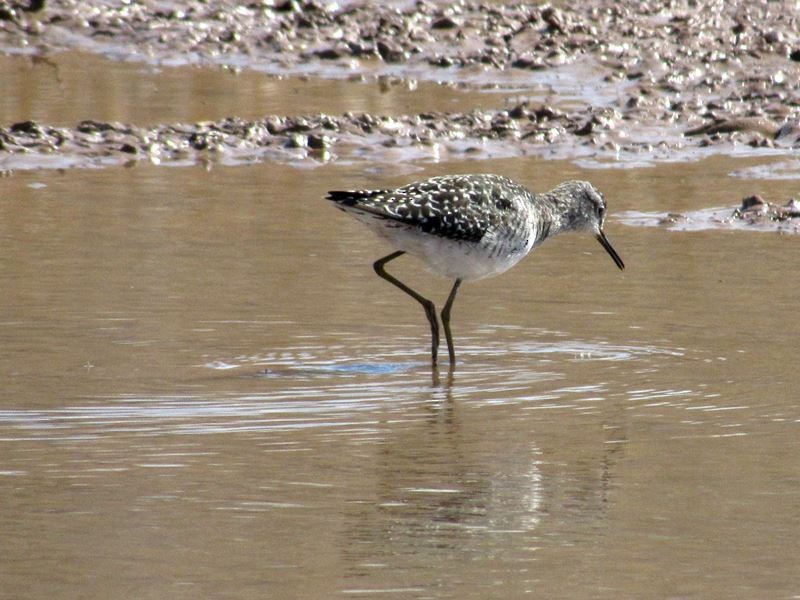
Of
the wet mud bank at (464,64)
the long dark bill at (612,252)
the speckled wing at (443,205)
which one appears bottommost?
the wet mud bank at (464,64)

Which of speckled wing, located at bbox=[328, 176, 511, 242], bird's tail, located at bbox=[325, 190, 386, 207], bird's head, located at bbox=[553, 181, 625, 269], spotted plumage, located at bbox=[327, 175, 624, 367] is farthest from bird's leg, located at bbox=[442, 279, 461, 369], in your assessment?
bird's head, located at bbox=[553, 181, 625, 269]

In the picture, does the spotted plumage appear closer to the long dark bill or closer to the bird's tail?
the bird's tail

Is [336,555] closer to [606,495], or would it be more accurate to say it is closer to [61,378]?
[606,495]

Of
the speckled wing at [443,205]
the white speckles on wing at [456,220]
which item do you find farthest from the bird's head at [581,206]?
the speckled wing at [443,205]

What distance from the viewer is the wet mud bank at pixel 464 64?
14742mm

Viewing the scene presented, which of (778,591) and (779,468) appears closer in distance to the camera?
(778,591)

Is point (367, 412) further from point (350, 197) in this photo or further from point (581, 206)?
point (581, 206)

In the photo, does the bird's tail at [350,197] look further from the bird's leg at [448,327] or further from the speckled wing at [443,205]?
the bird's leg at [448,327]

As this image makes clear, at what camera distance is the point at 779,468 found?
6.54 m

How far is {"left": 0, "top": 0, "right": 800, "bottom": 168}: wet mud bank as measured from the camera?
1474 centimetres

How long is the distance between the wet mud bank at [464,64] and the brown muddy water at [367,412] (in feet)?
6.33

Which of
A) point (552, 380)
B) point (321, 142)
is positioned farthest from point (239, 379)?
point (321, 142)

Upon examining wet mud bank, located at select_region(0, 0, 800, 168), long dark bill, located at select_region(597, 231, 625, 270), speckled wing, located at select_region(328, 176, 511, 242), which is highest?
speckled wing, located at select_region(328, 176, 511, 242)

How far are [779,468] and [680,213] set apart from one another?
6.04 m
